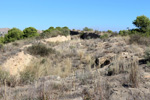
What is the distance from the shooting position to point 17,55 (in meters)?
9.76

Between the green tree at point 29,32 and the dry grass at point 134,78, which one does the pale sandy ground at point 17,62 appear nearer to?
the dry grass at point 134,78

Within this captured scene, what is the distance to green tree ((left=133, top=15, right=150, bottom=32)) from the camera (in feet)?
78.4

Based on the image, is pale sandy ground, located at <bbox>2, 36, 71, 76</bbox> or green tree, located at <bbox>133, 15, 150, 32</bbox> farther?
green tree, located at <bbox>133, 15, 150, 32</bbox>

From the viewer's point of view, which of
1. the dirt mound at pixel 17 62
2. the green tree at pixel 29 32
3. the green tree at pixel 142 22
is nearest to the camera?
the dirt mound at pixel 17 62

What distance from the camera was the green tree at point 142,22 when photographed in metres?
23.9

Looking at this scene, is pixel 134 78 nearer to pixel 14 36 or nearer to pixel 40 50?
pixel 40 50

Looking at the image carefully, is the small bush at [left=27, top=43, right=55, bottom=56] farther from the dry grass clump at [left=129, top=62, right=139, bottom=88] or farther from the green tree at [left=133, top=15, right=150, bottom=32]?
the green tree at [left=133, top=15, right=150, bottom=32]

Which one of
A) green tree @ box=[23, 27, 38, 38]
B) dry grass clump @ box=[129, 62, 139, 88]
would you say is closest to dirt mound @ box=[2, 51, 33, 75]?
dry grass clump @ box=[129, 62, 139, 88]

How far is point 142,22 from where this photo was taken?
2420 cm

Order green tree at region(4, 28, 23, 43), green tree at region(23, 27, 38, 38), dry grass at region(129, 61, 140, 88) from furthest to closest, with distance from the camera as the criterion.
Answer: green tree at region(23, 27, 38, 38) < green tree at region(4, 28, 23, 43) < dry grass at region(129, 61, 140, 88)

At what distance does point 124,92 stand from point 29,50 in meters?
8.76

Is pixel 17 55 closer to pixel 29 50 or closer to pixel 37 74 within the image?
pixel 29 50

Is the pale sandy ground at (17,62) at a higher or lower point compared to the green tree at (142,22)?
lower

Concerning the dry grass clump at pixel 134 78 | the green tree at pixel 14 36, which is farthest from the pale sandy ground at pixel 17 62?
the green tree at pixel 14 36
